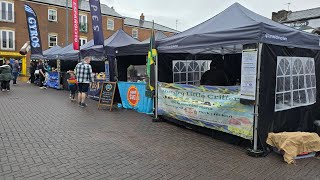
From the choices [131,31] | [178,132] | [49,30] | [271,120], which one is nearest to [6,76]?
[178,132]

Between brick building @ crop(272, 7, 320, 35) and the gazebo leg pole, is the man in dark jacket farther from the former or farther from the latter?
brick building @ crop(272, 7, 320, 35)

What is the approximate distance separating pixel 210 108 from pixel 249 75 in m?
1.32

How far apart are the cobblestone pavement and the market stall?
558 millimetres

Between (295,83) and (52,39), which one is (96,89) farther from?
(52,39)

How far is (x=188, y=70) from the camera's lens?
9.22 metres

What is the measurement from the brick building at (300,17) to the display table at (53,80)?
69.9 ft

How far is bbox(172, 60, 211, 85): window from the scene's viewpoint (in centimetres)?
870

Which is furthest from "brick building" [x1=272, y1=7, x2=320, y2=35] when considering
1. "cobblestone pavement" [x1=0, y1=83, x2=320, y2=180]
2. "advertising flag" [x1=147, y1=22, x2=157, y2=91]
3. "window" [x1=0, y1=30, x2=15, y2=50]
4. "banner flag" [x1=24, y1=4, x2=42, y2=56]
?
"window" [x1=0, y1=30, x2=15, y2=50]

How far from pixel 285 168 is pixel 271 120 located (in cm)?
112

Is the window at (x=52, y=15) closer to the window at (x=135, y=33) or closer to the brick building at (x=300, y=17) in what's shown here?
the window at (x=135, y=33)

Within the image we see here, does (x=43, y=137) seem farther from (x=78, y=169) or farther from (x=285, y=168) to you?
(x=285, y=168)

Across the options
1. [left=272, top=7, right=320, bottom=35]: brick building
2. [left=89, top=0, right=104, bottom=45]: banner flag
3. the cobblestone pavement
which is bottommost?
the cobblestone pavement

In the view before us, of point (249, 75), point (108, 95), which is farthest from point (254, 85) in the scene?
point (108, 95)

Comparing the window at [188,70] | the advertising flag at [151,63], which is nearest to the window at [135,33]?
the window at [188,70]
